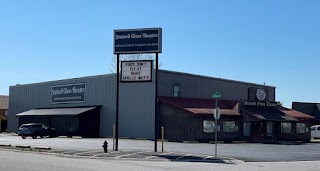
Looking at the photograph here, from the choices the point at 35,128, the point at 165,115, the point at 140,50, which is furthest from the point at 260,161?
the point at 35,128

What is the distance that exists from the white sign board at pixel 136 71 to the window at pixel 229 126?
18.8 metres

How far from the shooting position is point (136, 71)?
2773cm

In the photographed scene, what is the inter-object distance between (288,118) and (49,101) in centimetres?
2842

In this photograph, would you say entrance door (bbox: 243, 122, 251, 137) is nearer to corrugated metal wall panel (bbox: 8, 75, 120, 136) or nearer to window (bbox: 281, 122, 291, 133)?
window (bbox: 281, 122, 291, 133)

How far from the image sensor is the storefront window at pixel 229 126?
44.4m

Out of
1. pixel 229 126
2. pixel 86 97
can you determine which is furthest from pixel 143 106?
pixel 86 97

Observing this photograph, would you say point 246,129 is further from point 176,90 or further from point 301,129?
point 176,90

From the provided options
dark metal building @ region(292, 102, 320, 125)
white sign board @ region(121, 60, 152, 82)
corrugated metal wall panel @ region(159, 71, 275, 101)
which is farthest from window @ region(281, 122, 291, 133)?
white sign board @ region(121, 60, 152, 82)

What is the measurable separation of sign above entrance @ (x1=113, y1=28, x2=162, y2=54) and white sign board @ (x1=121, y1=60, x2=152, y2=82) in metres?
0.78

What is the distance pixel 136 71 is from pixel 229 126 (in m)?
19.5

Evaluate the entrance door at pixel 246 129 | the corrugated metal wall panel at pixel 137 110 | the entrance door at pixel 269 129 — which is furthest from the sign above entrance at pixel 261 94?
the corrugated metal wall panel at pixel 137 110

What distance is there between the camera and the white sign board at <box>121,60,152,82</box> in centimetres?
2741

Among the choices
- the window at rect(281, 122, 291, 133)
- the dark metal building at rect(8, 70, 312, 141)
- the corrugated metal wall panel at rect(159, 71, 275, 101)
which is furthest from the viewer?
the window at rect(281, 122, 291, 133)

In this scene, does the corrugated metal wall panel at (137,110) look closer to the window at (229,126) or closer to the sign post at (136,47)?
the window at (229,126)
